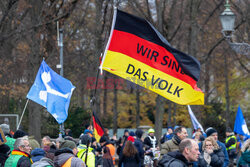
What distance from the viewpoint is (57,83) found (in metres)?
12.9

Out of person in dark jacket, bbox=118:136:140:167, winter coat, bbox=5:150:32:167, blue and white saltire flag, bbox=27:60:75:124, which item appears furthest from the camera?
person in dark jacket, bbox=118:136:140:167

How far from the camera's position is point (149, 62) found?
9.36m

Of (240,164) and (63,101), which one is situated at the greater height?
(63,101)

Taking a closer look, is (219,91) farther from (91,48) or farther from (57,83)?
(57,83)

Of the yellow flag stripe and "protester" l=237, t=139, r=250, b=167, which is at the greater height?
the yellow flag stripe

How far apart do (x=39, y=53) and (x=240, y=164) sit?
1201 cm

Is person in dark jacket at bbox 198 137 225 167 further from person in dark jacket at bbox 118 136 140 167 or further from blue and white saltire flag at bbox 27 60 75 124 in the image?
person in dark jacket at bbox 118 136 140 167

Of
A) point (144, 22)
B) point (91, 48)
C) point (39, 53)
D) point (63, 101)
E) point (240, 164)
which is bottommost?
point (240, 164)

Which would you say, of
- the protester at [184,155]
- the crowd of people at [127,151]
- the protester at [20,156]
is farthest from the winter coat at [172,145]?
the protester at [184,155]

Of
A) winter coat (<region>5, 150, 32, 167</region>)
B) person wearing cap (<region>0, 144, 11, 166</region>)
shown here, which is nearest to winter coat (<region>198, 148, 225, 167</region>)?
winter coat (<region>5, 150, 32, 167</region>)

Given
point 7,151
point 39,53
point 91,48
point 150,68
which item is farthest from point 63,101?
point 91,48

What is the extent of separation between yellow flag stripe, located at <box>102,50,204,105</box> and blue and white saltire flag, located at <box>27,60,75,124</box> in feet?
11.4

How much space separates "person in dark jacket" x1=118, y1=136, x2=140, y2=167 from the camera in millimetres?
13742

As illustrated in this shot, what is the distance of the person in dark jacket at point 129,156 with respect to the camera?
13742 millimetres
